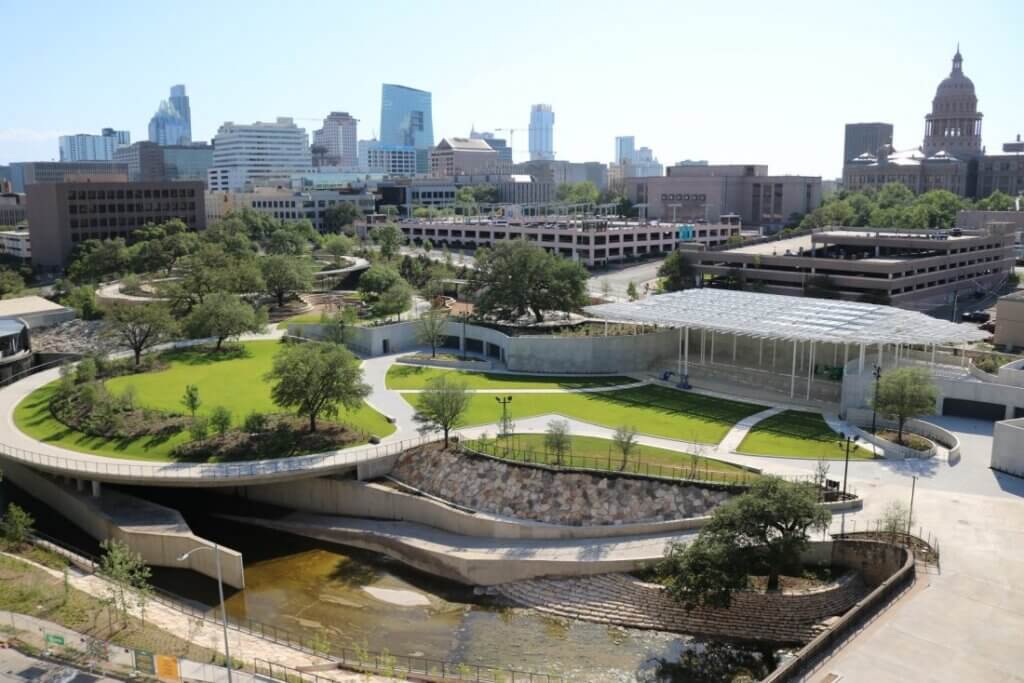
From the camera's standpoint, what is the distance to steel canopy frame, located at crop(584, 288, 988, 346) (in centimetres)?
5922

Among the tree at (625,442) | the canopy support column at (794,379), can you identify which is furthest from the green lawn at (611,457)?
the canopy support column at (794,379)

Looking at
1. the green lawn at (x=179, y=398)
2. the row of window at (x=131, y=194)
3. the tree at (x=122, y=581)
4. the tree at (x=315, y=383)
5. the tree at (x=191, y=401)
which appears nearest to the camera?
the tree at (x=122, y=581)

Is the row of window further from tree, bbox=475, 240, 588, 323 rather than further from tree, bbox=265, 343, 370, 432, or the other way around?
tree, bbox=265, 343, 370, 432

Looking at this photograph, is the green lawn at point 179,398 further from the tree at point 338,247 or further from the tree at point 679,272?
the tree at point 679,272

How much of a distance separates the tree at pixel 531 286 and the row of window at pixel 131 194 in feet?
304

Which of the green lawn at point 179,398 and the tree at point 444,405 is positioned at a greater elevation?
the tree at point 444,405

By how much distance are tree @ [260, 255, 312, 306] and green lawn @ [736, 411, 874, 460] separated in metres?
57.6

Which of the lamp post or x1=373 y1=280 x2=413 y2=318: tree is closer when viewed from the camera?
the lamp post

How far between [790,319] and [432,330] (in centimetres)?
3022

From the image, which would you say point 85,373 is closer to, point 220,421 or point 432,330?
point 220,421

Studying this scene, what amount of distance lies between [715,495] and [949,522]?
10.7 meters

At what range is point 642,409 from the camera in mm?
60656

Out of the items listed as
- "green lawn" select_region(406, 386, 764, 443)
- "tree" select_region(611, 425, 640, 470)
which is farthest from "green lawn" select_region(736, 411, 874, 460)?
"tree" select_region(611, 425, 640, 470)

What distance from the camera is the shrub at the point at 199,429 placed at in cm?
5375
